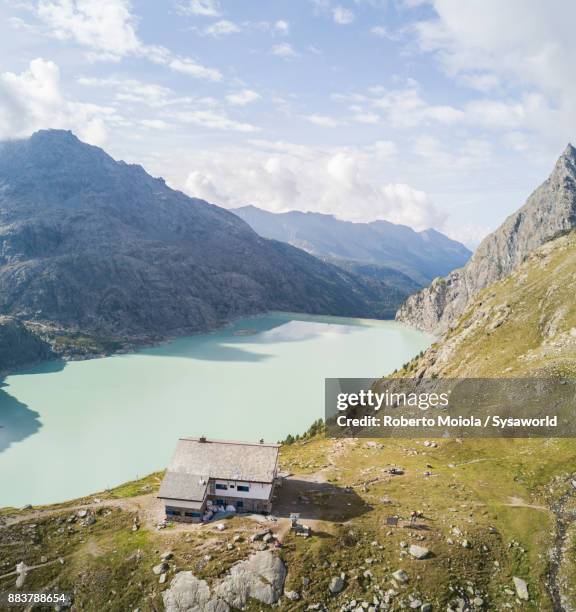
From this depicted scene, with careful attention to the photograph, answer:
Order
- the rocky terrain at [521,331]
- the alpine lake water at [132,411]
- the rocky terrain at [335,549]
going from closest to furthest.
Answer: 1. the rocky terrain at [335,549]
2. the rocky terrain at [521,331]
3. the alpine lake water at [132,411]

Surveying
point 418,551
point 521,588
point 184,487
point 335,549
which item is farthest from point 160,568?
point 521,588

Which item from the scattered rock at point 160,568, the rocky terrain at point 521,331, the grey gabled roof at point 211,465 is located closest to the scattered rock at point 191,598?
the scattered rock at point 160,568

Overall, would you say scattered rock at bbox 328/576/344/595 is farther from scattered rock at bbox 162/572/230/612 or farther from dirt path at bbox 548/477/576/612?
dirt path at bbox 548/477/576/612

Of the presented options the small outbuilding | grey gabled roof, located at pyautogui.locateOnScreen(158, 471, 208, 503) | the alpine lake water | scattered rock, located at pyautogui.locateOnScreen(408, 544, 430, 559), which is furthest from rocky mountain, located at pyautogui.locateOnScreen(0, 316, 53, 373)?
scattered rock, located at pyautogui.locateOnScreen(408, 544, 430, 559)

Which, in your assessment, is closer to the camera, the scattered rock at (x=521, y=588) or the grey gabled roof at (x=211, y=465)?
the scattered rock at (x=521, y=588)

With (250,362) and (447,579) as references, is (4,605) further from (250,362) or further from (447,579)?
(250,362)

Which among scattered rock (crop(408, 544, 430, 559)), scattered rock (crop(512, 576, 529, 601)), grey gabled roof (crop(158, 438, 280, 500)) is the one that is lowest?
scattered rock (crop(512, 576, 529, 601))

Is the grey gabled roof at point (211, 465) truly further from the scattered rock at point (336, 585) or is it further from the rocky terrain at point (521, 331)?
the rocky terrain at point (521, 331)

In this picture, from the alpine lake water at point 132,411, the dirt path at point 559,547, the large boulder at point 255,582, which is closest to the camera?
the dirt path at point 559,547
